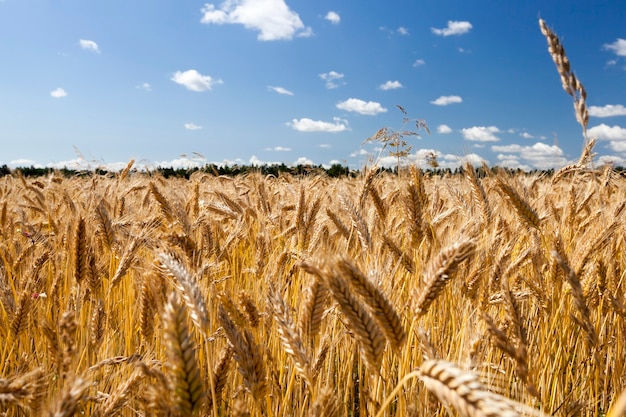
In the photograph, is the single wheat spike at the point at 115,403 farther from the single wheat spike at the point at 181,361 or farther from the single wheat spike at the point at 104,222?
the single wheat spike at the point at 104,222

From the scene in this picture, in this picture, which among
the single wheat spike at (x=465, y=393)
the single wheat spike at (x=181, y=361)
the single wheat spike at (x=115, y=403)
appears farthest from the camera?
the single wheat spike at (x=115, y=403)

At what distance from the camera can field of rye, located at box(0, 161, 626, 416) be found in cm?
99

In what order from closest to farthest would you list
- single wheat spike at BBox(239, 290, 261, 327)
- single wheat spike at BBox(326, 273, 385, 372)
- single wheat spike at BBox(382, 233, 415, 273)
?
single wheat spike at BBox(326, 273, 385, 372) → single wheat spike at BBox(239, 290, 261, 327) → single wheat spike at BBox(382, 233, 415, 273)

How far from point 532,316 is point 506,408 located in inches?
79.0

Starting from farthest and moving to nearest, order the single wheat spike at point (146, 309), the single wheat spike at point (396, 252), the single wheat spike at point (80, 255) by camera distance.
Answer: the single wheat spike at point (396, 252) < the single wheat spike at point (80, 255) < the single wheat spike at point (146, 309)

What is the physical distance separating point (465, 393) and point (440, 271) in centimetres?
44

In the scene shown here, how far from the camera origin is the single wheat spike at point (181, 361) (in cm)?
76

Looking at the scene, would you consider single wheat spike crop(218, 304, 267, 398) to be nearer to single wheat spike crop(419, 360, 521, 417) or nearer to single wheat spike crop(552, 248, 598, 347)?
single wheat spike crop(419, 360, 521, 417)

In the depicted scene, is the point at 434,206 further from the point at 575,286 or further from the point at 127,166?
the point at 127,166

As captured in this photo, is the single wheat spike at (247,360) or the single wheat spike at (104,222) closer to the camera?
the single wheat spike at (247,360)

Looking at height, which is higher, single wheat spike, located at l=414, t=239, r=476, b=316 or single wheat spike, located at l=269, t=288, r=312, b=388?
single wheat spike, located at l=414, t=239, r=476, b=316

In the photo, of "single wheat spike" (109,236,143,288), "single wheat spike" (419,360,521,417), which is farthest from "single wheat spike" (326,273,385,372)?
"single wheat spike" (109,236,143,288)

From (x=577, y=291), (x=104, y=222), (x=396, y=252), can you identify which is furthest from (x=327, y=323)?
(x=104, y=222)

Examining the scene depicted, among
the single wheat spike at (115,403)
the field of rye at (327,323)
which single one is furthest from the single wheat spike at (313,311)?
the single wheat spike at (115,403)
